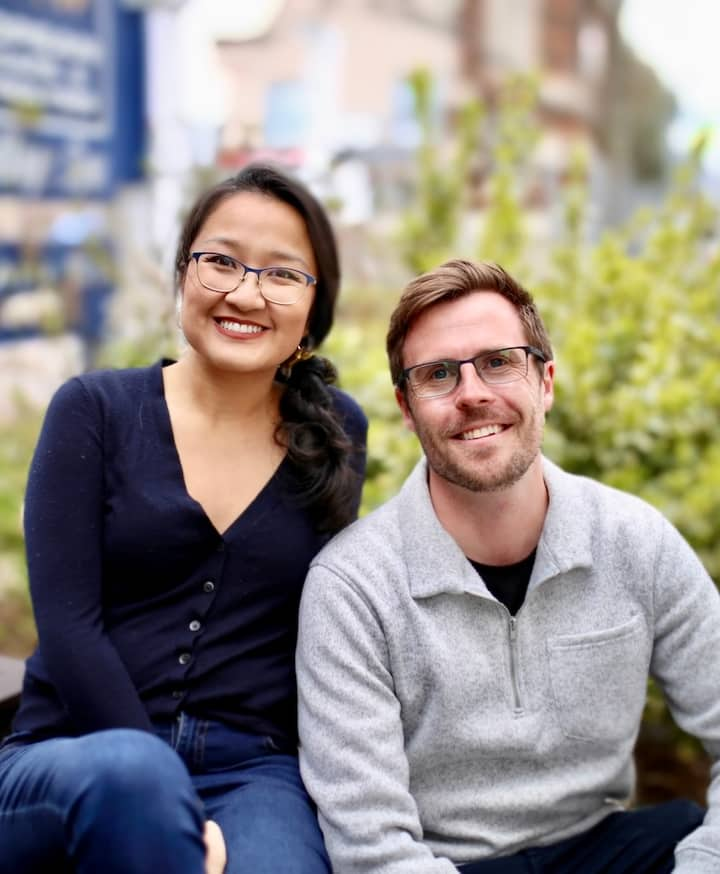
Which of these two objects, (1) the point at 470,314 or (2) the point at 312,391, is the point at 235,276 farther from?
(1) the point at 470,314

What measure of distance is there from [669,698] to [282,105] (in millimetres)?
6903

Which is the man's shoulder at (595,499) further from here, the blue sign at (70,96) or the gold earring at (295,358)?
the blue sign at (70,96)

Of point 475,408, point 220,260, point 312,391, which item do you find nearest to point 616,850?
point 475,408

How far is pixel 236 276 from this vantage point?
210 cm

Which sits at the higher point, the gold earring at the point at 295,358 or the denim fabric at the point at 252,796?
the gold earring at the point at 295,358

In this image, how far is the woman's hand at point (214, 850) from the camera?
1.78 meters

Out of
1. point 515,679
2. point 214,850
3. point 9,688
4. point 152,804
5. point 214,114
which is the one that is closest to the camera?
point 152,804

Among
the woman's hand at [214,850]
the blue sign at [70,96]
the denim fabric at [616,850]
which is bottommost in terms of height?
the denim fabric at [616,850]

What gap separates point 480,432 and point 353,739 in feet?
2.07

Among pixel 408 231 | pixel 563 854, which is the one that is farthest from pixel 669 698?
pixel 408 231

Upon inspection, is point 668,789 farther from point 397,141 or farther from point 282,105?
point 282,105

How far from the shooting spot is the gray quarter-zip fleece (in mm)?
1945

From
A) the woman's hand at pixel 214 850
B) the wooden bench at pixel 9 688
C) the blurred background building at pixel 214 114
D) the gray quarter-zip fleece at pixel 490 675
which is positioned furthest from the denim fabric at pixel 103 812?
the blurred background building at pixel 214 114

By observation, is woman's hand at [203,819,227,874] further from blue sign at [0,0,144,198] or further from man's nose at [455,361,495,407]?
blue sign at [0,0,144,198]
